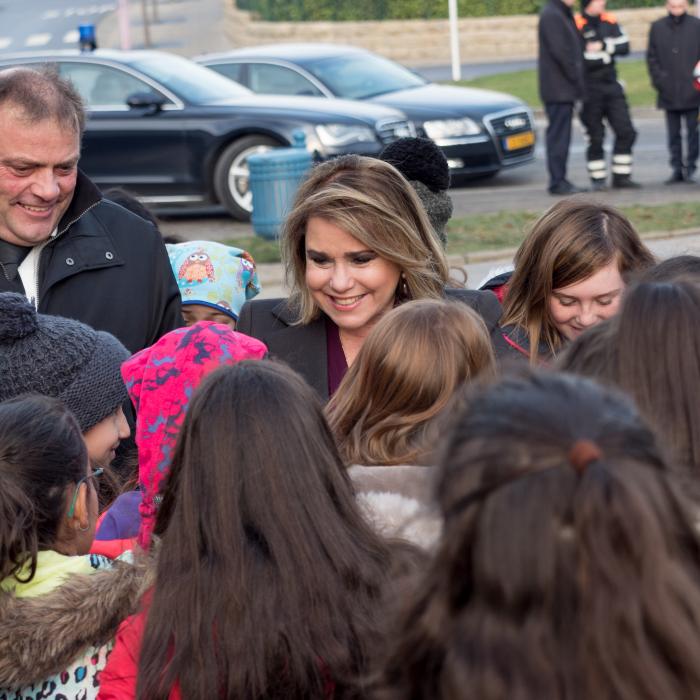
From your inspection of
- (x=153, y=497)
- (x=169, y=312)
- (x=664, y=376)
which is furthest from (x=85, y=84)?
(x=664, y=376)

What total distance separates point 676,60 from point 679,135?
0.92 metres

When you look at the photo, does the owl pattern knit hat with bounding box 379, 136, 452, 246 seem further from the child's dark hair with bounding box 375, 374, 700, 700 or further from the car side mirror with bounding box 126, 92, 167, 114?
the car side mirror with bounding box 126, 92, 167, 114

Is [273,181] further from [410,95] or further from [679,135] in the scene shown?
[679,135]

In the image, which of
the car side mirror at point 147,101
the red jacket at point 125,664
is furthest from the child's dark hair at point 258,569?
the car side mirror at point 147,101

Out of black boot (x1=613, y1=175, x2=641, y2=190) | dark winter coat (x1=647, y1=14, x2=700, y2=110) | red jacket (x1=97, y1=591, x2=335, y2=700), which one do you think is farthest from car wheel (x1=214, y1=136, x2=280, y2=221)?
red jacket (x1=97, y1=591, x2=335, y2=700)

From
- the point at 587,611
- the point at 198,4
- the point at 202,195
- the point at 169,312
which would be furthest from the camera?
the point at 198,4

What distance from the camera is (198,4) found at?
150ft

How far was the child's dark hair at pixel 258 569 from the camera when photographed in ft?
7.32

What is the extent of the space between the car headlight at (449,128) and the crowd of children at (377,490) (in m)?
9.58

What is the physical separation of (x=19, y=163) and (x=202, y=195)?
884 cm

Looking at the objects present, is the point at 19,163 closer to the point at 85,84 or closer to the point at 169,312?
the point at 169,312

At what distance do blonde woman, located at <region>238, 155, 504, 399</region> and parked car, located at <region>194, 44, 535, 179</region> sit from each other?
9.47 metres

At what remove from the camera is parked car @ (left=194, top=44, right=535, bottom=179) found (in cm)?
1392

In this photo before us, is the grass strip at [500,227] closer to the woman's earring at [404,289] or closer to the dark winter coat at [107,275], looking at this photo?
the dark winter coat at [107,275]
